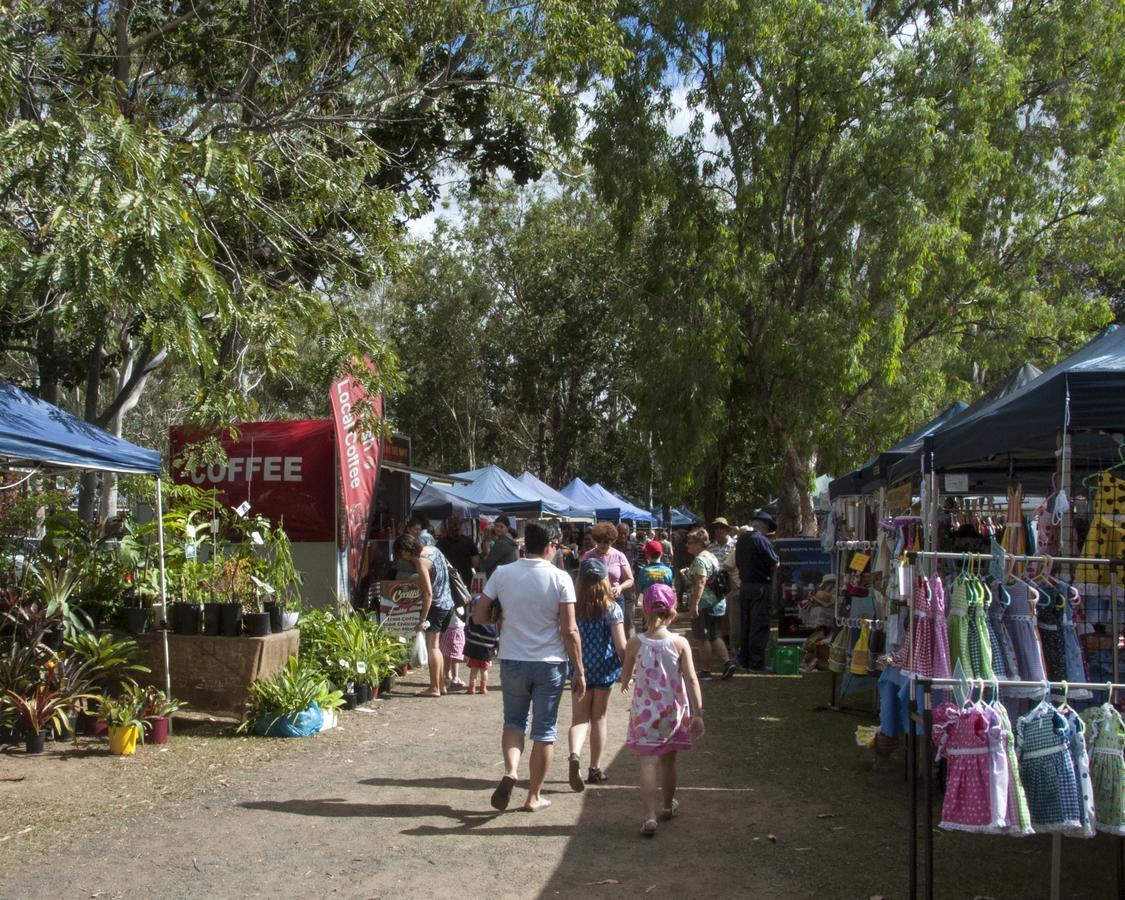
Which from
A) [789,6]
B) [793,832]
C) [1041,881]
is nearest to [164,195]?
[793,832]

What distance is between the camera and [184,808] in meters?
6.62

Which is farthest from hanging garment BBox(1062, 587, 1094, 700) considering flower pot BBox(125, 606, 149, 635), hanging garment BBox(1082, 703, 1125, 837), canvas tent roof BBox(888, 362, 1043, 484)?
flower pot BBox(125, 606, 149, 635)

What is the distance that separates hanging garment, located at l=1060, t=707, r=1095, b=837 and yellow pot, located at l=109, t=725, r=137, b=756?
6400mm

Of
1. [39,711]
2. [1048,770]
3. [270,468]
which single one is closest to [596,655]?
[1048,770]

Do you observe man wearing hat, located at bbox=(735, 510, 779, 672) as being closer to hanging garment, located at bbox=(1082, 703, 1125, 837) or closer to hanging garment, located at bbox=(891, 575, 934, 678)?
hanging garment, located at bbox=(891, 575, 934, 678)

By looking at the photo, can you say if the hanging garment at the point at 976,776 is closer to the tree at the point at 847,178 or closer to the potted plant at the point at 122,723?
the potted plant at the point at 122,723

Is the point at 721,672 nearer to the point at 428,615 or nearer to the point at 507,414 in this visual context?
the point at 428,615

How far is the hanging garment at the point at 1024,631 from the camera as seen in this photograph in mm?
4660

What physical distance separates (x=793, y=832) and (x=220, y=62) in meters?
10.2

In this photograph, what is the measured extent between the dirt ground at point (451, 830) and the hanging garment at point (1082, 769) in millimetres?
1314

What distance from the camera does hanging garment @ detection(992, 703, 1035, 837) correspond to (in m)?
→ 3.98

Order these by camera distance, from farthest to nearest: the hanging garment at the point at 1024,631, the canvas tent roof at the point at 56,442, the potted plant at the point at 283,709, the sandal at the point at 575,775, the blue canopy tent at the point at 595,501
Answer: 1. the blue canopy tent at the point at 595,501
2. the potted plant at the point at 283,709
3. the canvas tent roof at the point at 56,442
4. the sandal at the point at 575,775
5. the hanging garment at the point at 1024,631

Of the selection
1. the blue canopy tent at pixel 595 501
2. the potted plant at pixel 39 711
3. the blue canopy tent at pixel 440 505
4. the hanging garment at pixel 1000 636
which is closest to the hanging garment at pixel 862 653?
the hanging garment at pixel 1000 636

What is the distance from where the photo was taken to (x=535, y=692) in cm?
640
